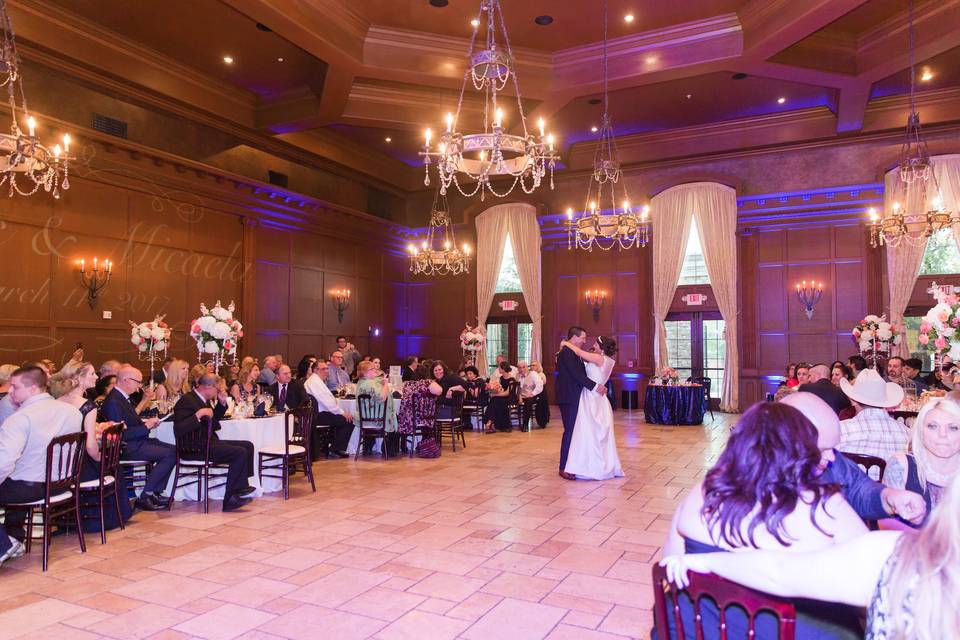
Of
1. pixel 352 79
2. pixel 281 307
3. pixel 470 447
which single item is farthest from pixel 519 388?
pixel 352 79

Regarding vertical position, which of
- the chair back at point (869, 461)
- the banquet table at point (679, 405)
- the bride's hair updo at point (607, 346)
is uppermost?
the bride's hair updo at point (607, 346)

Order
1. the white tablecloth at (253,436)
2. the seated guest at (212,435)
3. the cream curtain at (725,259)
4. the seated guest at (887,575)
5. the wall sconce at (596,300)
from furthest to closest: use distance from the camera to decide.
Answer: the wall sconce at (596,300) < the cream curtain at (725,259) < the white tablecloth at (253,436) < the seated guest at (212,435) < the seated guest at (887,575)

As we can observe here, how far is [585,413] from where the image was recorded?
6.49m

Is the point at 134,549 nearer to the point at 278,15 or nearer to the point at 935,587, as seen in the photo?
the point at 935,587

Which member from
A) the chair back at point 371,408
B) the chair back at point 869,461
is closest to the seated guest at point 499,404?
the chair back at point 371,408

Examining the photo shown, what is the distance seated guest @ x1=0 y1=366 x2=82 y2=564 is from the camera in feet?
12.6

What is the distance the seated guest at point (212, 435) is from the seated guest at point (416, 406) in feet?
7.78

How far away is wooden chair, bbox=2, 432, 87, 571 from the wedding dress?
13.8 feet

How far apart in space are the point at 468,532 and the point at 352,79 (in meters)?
7.17

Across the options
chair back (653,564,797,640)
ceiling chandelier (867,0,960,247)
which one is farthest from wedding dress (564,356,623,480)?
chair back (653,564,797,640)

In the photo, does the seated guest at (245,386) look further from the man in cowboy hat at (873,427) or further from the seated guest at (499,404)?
the man in cowboy hat at (873,427)

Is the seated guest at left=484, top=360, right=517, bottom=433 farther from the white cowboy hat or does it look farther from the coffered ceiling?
the white cowboy hat

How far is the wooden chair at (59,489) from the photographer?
3863 millimetres

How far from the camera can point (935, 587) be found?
108 cm
